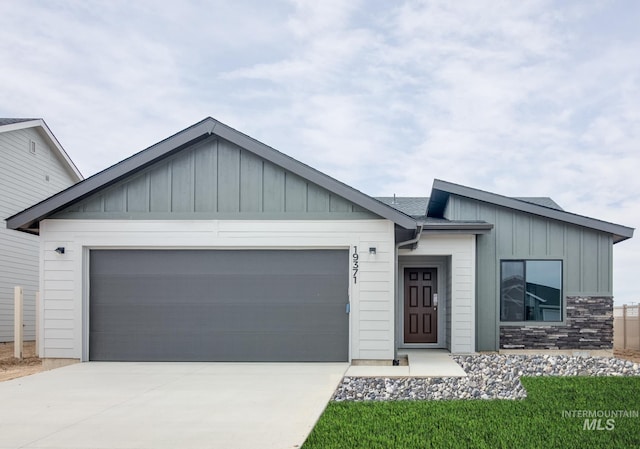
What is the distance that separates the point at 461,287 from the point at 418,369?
356cm

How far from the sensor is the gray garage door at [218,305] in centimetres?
1132

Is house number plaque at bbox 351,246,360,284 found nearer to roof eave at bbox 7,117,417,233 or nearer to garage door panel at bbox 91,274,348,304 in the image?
garage door panel at bbox 91,274,348,304

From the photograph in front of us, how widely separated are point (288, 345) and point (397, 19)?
314 inches

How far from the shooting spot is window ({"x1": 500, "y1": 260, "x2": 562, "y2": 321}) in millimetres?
→ 13328

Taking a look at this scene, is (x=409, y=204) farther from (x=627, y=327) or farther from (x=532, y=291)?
(x=627, y=327)

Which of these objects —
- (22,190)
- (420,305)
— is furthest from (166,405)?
(22,190)

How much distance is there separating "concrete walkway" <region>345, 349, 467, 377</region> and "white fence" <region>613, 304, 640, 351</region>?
7.37 meters

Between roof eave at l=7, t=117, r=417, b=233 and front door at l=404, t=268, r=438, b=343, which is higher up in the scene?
roof eave at l=7, t=117, r=417, b=233

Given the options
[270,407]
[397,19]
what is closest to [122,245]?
[270,407]

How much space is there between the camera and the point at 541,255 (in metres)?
13.3

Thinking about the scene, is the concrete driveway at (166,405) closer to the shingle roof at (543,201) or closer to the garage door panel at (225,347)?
the garage door panel at (225,347)

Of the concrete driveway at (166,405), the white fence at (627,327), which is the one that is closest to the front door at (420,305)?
the concrete driveway at (166,405)

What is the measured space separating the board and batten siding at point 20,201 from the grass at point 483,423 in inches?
529

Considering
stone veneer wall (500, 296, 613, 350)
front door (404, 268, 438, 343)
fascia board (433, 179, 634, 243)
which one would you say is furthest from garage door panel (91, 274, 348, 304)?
stone veneer wall (500, 296, 613, 350)
